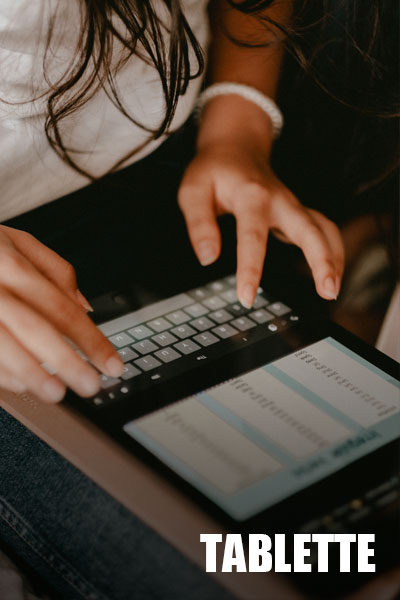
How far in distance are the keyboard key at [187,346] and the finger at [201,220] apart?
0.12 metres

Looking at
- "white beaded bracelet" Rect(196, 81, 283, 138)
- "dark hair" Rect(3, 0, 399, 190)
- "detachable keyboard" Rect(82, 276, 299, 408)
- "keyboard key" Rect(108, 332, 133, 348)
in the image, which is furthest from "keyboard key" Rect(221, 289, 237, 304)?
"white beaded bracelet" Rect(196, 81, 283, 138)

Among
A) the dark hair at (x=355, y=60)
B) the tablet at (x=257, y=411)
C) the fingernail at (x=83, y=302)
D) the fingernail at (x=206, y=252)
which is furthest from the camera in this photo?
the dark hair at (x=355, y=60)

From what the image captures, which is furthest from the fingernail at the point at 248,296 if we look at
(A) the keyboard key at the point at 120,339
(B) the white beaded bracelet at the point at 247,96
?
(B) the white beaded bracelet at the point at 247,96

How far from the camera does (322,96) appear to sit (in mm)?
807

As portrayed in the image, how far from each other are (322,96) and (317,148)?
0.23 feet

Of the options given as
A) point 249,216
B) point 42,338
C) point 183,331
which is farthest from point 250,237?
point 42,338

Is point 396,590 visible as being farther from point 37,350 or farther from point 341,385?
point 37,350

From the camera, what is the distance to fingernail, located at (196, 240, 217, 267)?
1.90 feet

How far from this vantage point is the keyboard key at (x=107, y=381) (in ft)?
1.42

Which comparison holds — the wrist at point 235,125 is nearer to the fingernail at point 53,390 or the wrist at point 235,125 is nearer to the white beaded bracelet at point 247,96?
the white beaded bracelet at point 247,96

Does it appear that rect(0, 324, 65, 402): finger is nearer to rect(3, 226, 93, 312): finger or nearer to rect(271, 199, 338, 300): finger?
rect(3, 226, 93, 312): finger

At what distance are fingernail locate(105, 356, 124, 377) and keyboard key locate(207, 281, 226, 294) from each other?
165 millimetres

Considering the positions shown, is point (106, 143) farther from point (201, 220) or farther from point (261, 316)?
point (261, 316)

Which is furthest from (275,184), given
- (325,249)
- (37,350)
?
(37,350)
